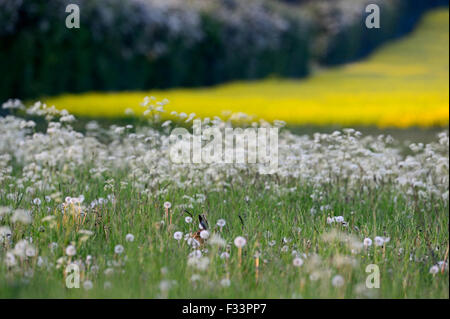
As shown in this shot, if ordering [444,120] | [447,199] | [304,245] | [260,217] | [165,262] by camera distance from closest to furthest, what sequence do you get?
[165,262] → [304,245] → [260,217] → [447,199] → [444,120]

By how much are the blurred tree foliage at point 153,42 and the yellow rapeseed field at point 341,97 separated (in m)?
0.63

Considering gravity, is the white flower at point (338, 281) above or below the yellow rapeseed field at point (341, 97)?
below

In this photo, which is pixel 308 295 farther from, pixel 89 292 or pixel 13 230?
pixel 13 230

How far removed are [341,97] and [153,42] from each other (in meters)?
6.16

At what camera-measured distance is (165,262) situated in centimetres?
307

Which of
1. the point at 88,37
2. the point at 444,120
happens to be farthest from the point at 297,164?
the point at 88,37

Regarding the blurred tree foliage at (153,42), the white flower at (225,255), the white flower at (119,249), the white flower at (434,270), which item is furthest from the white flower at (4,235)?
the blurred tree foliage at (153,42)

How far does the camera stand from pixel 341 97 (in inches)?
703

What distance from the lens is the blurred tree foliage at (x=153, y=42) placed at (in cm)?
1404

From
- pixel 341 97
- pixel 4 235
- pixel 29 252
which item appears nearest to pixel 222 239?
pixel 29 252

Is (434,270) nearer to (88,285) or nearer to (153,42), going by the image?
(88,285)

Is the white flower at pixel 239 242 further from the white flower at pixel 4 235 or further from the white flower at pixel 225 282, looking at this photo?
the white flower at pixel 4 235

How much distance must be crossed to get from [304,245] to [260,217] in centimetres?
66

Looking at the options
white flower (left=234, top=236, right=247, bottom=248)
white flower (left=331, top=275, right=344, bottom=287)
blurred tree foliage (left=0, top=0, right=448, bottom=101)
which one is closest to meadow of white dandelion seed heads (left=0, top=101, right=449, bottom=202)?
white flower (left=234, top=236, right=247, bottom=248)
